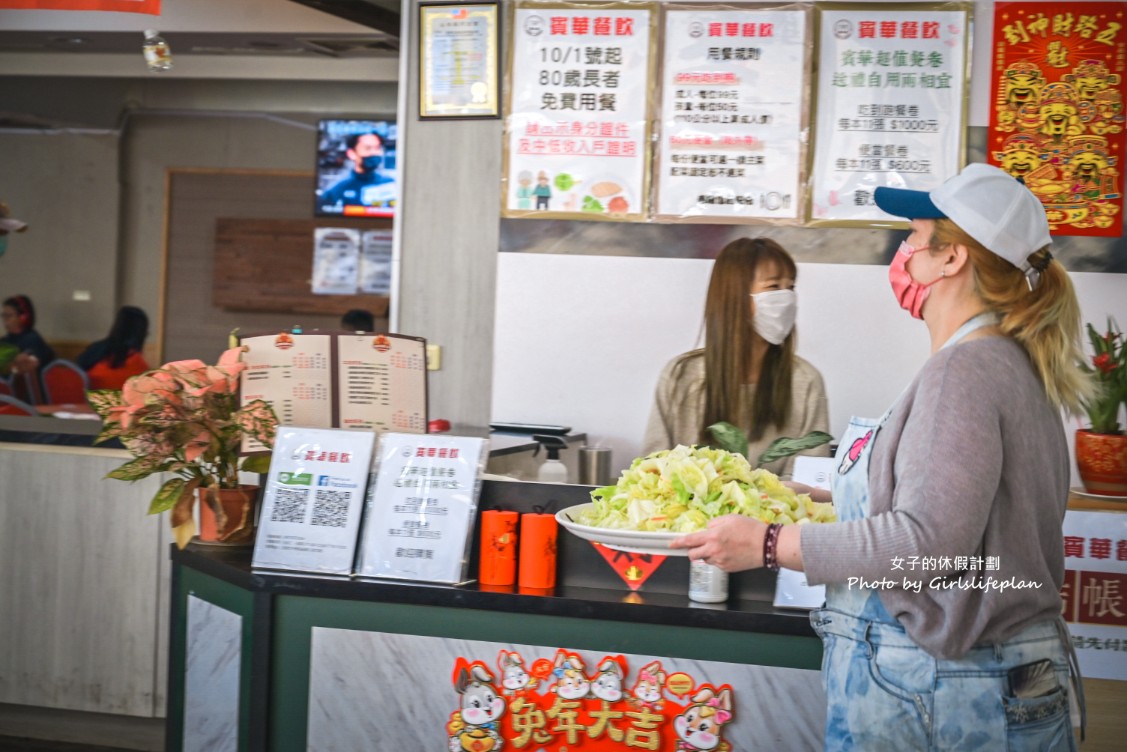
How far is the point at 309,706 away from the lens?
2.41m

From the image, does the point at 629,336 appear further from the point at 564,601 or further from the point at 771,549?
the point at 771,549

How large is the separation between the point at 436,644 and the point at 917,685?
3.37 feet

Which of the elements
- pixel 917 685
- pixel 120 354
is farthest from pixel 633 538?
pixel 120 354

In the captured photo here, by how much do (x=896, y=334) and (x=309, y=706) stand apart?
2601 mm

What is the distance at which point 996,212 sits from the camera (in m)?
1.68

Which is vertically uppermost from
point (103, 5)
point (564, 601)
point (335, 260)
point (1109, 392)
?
point (103, 5)

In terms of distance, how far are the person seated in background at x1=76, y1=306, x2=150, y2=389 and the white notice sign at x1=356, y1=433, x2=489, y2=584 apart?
4.32 meters

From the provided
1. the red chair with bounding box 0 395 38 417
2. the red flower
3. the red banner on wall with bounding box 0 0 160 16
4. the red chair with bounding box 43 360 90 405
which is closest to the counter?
the red flower

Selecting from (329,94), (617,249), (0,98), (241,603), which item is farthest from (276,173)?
(241,603)

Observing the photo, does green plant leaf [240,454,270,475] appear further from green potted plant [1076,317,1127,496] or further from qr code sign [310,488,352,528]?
green potted plant [1076,317,1127,496]

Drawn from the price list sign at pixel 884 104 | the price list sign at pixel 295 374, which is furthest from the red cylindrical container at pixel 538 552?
the price list sign at pixel 884 104

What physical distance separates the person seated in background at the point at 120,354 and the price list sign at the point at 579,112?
3.05m

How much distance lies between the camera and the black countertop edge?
2170 mm

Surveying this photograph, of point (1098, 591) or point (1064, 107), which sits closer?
point (1098, 591)
